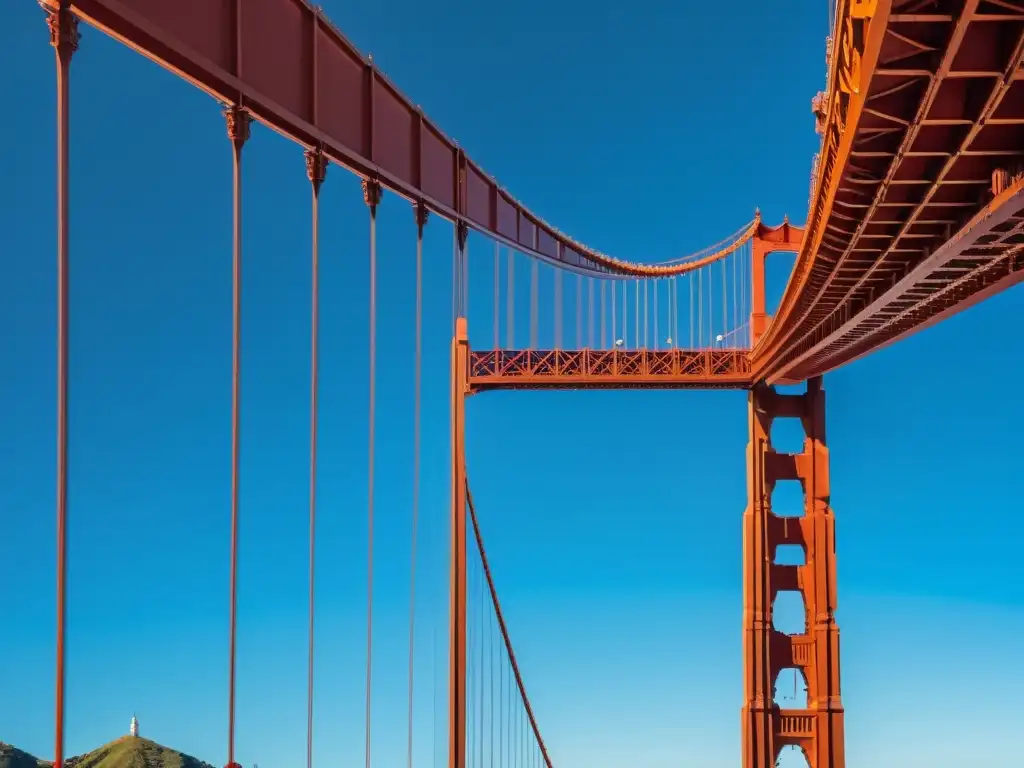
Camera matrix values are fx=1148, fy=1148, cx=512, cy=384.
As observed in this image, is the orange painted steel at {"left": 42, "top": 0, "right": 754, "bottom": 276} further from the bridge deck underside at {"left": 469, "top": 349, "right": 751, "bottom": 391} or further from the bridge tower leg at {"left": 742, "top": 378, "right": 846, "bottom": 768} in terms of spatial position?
the bridge tower leg at {"left": 742, "top": 378, "right": 846, "bottom": 768}

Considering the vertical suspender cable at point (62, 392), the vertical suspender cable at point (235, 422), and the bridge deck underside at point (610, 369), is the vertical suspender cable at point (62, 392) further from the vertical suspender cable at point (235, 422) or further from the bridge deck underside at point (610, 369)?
the bridge deck underside at point (610, 369)

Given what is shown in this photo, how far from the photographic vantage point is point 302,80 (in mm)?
8617

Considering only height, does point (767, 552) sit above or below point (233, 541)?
below

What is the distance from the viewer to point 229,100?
7441mm

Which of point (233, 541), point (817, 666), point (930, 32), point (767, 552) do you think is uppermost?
point (930, 32)

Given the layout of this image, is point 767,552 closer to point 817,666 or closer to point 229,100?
point 817,666

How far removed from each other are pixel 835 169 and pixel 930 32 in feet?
12.1

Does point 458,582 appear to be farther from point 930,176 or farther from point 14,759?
point 14,759

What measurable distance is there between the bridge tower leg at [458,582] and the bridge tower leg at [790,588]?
13.7 m

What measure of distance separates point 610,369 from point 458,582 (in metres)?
14.1

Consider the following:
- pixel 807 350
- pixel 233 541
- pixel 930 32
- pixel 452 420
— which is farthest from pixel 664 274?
pixel 233 541

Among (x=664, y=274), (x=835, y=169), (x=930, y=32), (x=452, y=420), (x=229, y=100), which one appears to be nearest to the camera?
(x=229, y=100)

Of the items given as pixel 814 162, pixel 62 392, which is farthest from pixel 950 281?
pixel 62 392

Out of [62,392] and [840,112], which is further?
[840,112]
